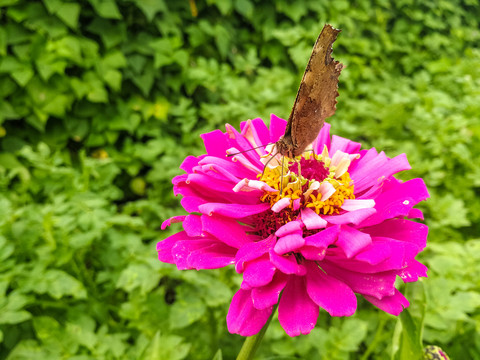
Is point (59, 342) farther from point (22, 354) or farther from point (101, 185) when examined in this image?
point (101, 185)

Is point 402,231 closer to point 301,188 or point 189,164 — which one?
point 301,188

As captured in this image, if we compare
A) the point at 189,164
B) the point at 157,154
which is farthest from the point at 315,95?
the point at 157,154

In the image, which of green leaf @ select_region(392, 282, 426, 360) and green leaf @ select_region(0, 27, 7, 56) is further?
green leaf @ select_region(0, 27, 7, 56)

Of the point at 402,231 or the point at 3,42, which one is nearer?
the point at 402,231

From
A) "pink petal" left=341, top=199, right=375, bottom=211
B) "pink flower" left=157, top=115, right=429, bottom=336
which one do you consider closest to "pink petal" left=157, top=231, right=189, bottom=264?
"pink flower" left=157, top=115, right=429, bottom=336

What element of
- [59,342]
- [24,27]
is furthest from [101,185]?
[24,27]

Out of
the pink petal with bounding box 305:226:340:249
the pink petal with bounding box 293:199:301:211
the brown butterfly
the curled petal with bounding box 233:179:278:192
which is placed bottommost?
the pink petal with bounding box 293:199:301:211

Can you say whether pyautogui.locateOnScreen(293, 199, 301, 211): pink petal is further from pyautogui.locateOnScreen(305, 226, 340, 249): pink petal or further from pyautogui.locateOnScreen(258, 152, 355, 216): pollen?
pyautogui.locateOnScreen(305, 226, 340, 249): pink petal
